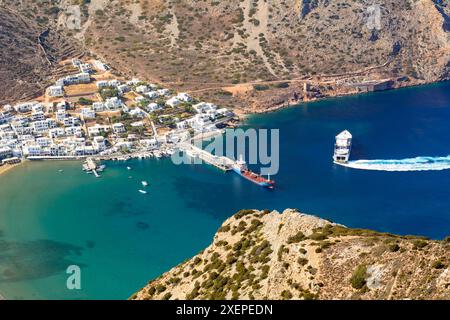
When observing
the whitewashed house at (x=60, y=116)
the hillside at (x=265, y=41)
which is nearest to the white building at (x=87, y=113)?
the whitewashed house at (x=60, y=116)

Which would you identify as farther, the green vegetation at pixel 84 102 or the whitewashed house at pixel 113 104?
the green vegetation at pixel 84 102

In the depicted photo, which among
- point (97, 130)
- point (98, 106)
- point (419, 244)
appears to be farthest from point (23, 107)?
point (419, 244)

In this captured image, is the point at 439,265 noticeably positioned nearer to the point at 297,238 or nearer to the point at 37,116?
the point at 297,238

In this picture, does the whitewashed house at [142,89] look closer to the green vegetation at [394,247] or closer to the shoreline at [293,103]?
the shoreline at [293,103]

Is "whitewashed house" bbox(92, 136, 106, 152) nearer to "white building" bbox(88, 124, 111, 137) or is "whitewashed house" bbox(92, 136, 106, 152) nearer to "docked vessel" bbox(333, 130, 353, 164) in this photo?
"white building" bbox(88, 124, 111, 137)
